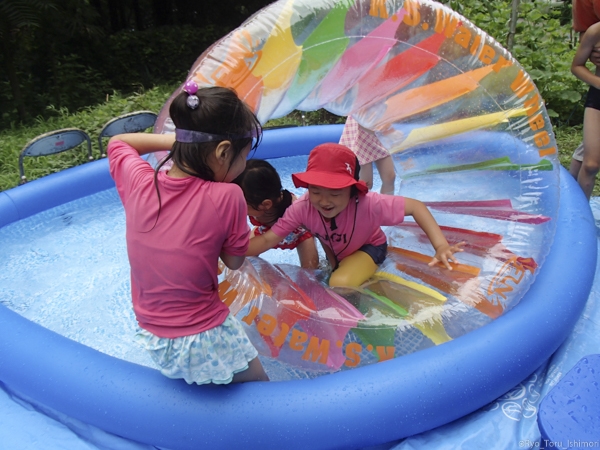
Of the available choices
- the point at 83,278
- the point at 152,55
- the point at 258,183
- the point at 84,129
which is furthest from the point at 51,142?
the point at 152,55

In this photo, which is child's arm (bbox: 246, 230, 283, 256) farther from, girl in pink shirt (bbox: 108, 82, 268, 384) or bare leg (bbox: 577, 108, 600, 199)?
bare leg (bbox: 577, 108, 600, 199)

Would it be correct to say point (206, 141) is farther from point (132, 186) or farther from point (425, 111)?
point (425, 111)

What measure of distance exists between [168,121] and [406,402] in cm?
150

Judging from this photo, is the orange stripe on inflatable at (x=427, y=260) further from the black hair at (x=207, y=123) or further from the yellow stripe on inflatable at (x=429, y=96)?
the black hair at (x=207, y=123)

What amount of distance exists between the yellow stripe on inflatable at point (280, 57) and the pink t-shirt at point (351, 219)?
1.87 ft

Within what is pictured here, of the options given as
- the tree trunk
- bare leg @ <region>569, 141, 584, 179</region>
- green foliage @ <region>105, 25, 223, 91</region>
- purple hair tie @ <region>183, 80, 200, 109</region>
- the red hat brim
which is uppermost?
purple hair tie @ <region>183, 80, 200, 109</region>

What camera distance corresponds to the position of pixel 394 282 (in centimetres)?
258

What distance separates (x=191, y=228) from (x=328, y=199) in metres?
0.88

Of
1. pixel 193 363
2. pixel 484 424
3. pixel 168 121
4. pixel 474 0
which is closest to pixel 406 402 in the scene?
pixel 484 424

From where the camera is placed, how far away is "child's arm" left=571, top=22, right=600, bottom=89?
9.84 feet

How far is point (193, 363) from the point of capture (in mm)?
1776

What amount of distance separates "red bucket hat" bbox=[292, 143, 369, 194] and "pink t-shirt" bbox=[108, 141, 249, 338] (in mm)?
686

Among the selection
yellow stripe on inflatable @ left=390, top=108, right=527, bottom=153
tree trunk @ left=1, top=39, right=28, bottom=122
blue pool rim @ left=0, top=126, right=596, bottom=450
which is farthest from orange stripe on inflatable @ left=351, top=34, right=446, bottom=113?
tree trunk @ left=1, top=39, right=28, bottom=122

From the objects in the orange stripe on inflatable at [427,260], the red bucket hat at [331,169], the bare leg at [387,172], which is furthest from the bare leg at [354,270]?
the bare leg at [387,172]
